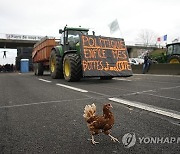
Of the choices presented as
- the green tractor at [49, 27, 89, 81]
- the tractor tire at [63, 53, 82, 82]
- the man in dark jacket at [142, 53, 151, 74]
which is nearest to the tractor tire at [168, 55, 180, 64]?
the man in dark jacket at [142, 53, 151, 74]

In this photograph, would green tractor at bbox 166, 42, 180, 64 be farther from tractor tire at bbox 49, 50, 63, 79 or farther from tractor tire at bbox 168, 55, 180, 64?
tractor tire at bbox 49, 50, 63, 79

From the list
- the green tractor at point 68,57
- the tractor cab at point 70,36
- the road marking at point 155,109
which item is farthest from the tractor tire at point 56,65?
the road marking at point 155,109

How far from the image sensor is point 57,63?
42.8 ft

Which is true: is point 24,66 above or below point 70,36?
below

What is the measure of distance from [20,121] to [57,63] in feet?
30.0

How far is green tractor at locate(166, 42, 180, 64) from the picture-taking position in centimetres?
2002

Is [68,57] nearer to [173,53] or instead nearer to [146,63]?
[146,63]

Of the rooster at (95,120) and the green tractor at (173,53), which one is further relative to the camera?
the green tractor at (173,53)

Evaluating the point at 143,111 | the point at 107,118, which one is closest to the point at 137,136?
the point at 107,118

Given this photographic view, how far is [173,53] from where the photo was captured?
67.7ft

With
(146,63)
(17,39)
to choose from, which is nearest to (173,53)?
(146,63)

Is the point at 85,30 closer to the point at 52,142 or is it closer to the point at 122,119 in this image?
the point at 122,119

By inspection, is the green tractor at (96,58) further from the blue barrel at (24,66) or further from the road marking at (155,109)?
the blue barrel at (24,66)

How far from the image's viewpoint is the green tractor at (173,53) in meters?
20.0
